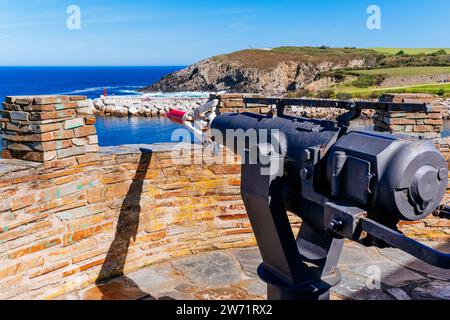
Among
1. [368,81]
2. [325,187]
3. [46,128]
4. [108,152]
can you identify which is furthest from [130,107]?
[325,187]

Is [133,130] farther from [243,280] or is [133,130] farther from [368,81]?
[243,280]

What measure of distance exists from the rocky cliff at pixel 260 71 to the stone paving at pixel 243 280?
209ft

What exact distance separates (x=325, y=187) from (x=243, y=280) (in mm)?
2545

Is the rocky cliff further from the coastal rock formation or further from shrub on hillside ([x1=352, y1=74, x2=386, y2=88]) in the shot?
the coastal rock formation

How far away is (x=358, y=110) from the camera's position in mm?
2775

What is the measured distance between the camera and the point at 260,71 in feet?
254

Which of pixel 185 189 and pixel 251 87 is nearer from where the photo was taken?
pixel 185 189

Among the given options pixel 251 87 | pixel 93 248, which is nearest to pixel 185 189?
pixel 93 248

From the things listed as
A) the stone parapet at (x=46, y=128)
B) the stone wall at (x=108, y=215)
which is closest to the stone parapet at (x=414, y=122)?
the stone wall at (x=108, y=215)

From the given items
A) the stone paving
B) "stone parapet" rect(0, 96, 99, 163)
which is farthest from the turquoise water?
"stone parapet" rect(0, 96, 99, 163)

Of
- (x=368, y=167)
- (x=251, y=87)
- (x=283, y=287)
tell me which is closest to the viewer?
(x=368, y=167)
